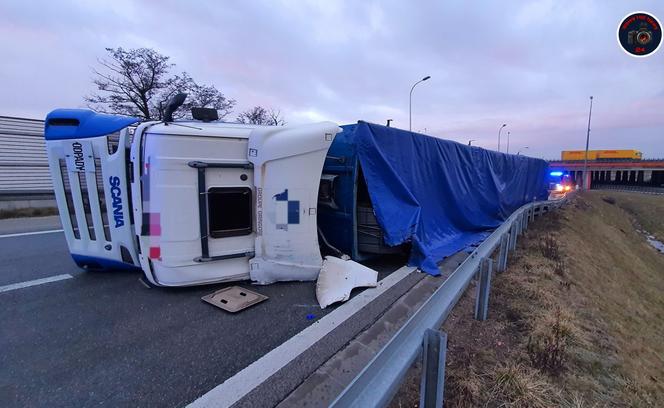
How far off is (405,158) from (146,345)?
4.30 m

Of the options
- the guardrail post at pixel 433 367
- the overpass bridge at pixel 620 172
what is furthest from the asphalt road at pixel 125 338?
the overpass bridge at pixel 620 172

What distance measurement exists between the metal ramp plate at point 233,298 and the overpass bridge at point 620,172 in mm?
56732

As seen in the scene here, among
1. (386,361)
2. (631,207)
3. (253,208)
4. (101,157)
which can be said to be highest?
(101,157)

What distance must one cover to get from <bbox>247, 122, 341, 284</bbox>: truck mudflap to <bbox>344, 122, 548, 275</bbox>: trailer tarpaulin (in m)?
0.92

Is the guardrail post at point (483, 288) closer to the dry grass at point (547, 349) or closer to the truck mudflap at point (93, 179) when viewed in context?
the dry grass at point (547, 349)

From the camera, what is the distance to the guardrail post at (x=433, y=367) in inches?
59.7

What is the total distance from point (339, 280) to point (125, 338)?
2214 mm

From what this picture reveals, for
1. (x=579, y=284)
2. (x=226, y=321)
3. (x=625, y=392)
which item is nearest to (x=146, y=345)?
(x=226, y=321)

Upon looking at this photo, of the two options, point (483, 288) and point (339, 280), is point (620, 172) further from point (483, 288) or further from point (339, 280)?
point (339, 280)

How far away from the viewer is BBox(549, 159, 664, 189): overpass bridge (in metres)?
49.1

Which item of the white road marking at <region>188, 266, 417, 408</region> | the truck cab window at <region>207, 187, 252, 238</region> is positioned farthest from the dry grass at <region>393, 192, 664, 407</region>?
the truck cab window at <region>207, 187, 252, 238</region>

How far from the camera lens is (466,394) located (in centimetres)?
205

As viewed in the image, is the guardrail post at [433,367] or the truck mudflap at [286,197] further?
the truck mudflap at [286,197]

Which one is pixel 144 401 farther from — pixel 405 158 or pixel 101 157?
pixel 405 158
